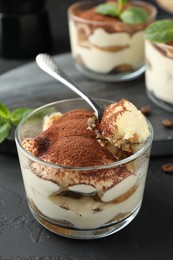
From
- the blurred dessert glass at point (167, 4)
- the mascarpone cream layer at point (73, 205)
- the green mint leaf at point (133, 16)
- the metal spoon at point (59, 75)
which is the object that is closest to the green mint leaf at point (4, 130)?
the metal spoon at point (59, 75)

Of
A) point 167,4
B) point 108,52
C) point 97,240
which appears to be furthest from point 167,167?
point 167,4

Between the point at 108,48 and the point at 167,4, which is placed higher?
the point at 108,48

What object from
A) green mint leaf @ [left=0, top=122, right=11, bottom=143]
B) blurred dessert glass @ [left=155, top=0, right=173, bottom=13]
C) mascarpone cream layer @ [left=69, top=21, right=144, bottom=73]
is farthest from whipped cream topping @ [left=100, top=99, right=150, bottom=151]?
blurred dessert glass @ [left=155, top=0, right=173, bottom=13]

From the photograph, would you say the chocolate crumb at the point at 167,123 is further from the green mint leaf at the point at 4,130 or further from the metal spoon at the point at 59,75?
the green mint leaf at the point at 4,130

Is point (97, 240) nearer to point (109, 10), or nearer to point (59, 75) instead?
point (59, 75)

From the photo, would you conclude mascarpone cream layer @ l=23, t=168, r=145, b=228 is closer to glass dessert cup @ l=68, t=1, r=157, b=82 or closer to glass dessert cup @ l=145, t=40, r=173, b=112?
glass dessert cup @ l=145, t=40, r=173, b=112
